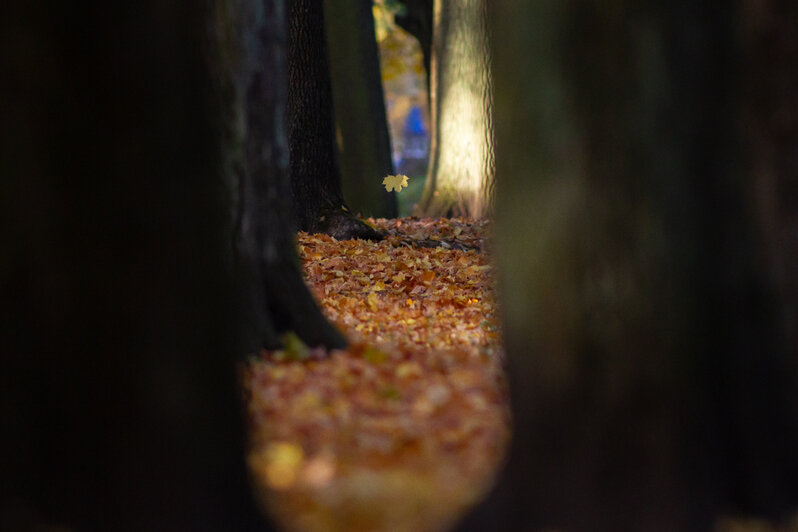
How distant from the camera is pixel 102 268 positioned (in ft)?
9.36

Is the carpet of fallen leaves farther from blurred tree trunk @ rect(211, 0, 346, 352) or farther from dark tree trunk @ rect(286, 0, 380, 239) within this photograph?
dark tree trunk @ rect(286, 0, 380, 239)

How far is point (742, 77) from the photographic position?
10.2 feet

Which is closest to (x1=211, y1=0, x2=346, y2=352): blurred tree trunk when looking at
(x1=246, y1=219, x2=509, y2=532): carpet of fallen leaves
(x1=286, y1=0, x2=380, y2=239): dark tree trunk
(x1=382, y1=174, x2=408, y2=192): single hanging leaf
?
(x1=246, y1=219, x2=509, y2=532): carpet of fallen leaves

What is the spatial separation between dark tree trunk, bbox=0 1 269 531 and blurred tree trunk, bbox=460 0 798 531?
40.9 inches

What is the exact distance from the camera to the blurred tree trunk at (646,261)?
298 centimetres

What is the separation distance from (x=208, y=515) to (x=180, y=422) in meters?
0.34

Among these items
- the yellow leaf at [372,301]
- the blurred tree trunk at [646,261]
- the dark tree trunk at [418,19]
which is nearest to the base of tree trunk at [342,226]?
the yellow leaf at [372,301]

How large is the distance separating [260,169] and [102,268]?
2264mm

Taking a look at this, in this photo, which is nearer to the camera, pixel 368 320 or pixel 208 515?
pixel 208 515

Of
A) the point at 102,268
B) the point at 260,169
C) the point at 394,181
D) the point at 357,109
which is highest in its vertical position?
the point at 357,109

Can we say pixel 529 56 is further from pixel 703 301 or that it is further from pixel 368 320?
pixel 368 320

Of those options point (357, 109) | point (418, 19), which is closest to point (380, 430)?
point (357, 109)

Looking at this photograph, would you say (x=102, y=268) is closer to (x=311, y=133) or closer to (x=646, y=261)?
(x=646, y=261)

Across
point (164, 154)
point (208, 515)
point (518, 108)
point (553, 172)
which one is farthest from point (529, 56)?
point (208, 515)
